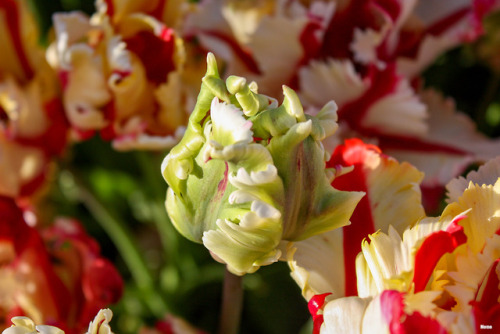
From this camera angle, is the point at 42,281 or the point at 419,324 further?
the point at 42,281

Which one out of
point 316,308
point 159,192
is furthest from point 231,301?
point 159,192

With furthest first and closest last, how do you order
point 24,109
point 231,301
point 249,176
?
1. point 24,109
2. point 231,301
3. point 249,176

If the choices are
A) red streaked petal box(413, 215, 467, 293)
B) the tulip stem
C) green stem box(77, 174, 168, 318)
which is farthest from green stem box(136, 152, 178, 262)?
red streaked petal box(413, 215, 467, 293)

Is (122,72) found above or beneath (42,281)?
above

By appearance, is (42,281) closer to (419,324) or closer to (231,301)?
(231,301)

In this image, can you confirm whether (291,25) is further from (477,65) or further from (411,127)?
(477,65)
